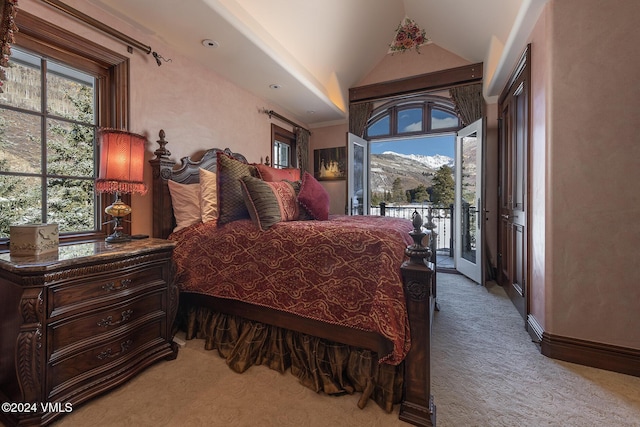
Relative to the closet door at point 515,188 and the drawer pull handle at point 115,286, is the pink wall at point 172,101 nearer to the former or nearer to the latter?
the drawer pull handle at point 115,286

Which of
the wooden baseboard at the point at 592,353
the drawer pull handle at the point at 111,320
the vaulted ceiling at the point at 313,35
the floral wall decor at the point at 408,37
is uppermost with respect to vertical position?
the floral wall decor at the point at 408,37

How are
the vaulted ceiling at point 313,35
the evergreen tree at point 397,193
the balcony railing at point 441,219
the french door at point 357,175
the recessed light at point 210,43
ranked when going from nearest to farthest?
the vaulted ceiling at point 313,35
the recessed light at point 210,43
the french door at point 357,175
the balcony railing at point 441,219
the evergreen tree at point 397,193

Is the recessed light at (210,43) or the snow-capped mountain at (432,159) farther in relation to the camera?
the snow-capped mountain at (432,159)

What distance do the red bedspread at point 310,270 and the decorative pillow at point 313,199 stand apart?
0.40 meters

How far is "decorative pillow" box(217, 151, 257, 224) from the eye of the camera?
6.61 ft

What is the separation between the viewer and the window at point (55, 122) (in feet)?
5.30

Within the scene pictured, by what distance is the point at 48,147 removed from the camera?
1776 millimetres

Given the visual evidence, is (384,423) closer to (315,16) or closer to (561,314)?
Answer: (561,314)

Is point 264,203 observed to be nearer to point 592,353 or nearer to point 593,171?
point 593,171

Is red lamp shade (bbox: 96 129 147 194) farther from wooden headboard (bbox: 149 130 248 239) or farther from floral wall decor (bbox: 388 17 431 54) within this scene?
floral wall decor (bbox: 388 17 431 54)

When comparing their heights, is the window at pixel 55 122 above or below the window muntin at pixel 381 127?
below

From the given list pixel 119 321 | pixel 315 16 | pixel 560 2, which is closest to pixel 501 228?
pixel 560 2

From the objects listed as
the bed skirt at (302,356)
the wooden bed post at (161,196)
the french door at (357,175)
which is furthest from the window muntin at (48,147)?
the french door at (357,175)

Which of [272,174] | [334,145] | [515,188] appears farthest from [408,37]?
[272,174]
